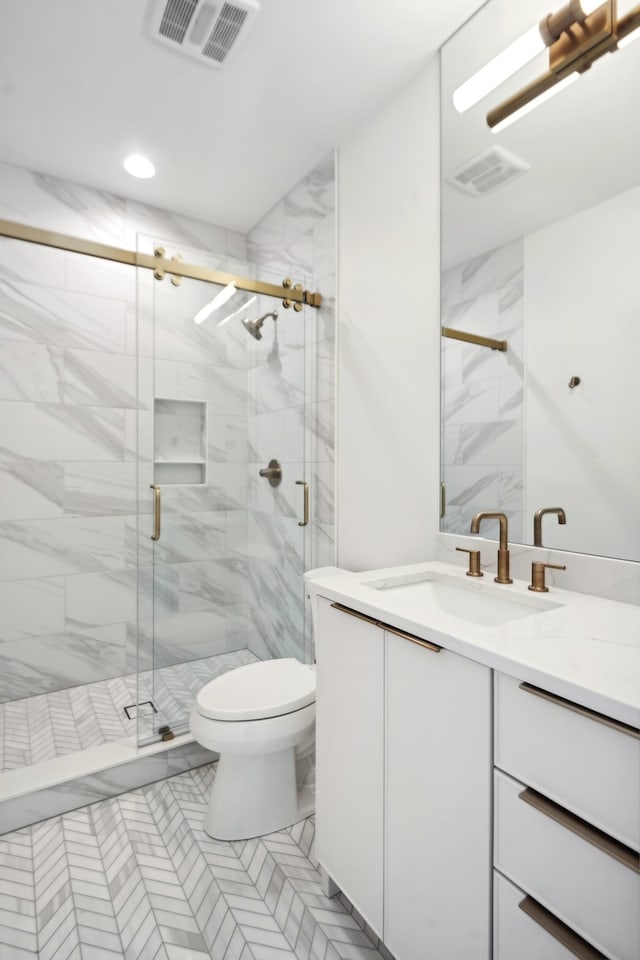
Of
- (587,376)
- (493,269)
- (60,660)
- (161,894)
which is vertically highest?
(493,269)

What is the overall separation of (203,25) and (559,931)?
7.88 feet

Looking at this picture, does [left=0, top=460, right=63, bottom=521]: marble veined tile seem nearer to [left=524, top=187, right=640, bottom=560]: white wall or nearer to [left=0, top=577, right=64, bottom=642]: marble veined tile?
[left=0, top=577, right=64, bottom=642]: marble veined tile

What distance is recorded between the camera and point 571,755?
72 cm

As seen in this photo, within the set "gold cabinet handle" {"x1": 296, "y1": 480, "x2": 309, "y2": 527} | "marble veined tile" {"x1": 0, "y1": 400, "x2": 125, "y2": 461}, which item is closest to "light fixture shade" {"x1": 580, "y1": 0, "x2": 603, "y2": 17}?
"gold cabinet handle" {"x1": 296, "y1": 480, "x2": 309, "y2": 527}

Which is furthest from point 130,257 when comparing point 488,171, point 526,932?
point 526,932

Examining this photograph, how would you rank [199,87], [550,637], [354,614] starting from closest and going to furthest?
1. [550,637]
2. [354,614]
3. [199,87]

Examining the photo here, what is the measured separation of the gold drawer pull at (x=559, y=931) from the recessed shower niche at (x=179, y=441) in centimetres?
161

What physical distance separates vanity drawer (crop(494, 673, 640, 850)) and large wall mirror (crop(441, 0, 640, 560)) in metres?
0.58

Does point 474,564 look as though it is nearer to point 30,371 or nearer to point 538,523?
point 538,523

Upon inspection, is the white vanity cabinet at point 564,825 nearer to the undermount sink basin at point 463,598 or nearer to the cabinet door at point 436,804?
the cabinet door at point 436,804

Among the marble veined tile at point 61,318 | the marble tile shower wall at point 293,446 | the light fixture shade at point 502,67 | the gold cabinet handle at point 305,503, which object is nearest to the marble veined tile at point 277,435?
the marble tile shower wall at point 293,446

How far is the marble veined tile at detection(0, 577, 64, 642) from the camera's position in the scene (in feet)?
7.74

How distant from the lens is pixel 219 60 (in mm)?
1705

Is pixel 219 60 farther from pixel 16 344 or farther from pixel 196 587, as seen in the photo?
pixel 196 587
